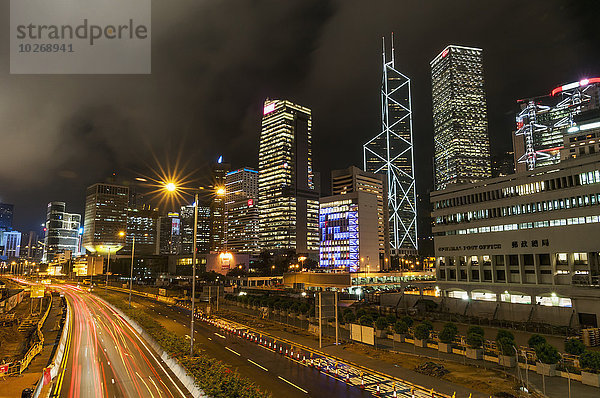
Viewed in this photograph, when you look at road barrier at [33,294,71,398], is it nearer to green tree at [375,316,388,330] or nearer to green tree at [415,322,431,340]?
green tree at [415,322,431,340]

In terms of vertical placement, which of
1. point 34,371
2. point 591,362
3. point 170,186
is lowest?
point 34,371

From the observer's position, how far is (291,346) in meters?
43.5

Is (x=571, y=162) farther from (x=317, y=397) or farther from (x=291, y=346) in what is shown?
(x=317, y=397)

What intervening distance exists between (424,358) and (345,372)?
385 inches

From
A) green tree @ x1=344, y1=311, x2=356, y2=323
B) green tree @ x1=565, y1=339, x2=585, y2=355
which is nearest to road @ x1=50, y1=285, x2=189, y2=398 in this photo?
green tree @ x1=344, y1=311, x2=356, y2=323

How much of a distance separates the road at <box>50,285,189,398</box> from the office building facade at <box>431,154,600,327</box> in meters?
60.1

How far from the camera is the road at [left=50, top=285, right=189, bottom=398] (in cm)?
2673

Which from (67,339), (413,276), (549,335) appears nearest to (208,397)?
(67,339)

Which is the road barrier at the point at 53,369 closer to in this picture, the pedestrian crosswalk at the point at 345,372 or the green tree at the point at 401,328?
the pedestrian crosswalk at the point at 345,372

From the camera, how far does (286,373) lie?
106ft

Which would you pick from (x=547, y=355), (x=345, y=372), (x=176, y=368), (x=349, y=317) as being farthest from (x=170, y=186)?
(x=349, y=317)

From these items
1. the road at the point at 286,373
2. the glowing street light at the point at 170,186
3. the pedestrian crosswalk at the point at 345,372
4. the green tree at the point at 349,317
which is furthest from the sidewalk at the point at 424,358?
the glowing street light at the point at 170,186

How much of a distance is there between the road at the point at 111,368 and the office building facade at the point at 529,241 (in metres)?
60.1

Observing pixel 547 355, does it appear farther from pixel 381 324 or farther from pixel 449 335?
pixel 381 324
